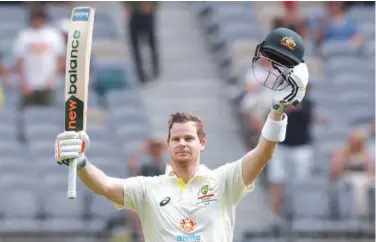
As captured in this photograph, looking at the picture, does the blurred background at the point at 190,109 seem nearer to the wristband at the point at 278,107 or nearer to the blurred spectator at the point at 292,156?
the blurred spectator at the point at 292,156

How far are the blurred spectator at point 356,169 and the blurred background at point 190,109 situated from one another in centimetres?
1

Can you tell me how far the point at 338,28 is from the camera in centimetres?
1766

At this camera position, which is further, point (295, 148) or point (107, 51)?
point (107, 51)

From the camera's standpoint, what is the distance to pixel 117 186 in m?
8.20

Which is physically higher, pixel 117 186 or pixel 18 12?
pixel 18 12

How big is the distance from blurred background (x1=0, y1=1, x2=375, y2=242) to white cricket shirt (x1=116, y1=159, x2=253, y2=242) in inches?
217

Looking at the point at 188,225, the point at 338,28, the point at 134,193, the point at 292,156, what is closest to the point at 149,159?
the point at 292,156

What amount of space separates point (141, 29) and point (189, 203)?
9.54 meters

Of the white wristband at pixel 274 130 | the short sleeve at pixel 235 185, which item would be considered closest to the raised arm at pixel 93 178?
the short sleeve at pixel 235 185

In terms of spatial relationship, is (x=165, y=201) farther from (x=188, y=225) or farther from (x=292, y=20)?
(x=292, y=20)

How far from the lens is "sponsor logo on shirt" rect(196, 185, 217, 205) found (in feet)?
26.6

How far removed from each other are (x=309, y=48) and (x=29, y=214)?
503cm

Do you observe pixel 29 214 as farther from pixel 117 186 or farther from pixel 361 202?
pixel 117 186

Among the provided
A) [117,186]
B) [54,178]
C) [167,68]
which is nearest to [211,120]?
[167,68]
